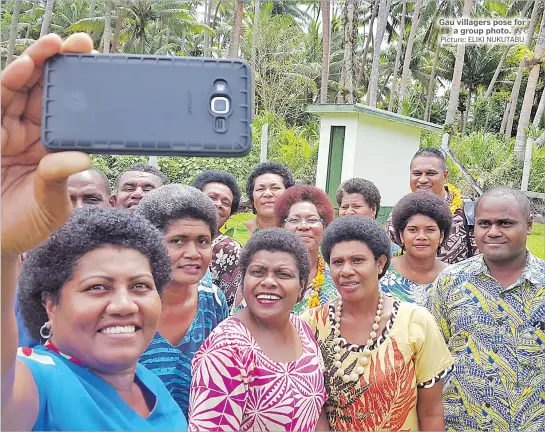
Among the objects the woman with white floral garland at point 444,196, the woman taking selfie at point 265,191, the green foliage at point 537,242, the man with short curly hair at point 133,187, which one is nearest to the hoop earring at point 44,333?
the man with short curly hair at point 133,187

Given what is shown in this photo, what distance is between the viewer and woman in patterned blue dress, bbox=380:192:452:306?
335 centimetres

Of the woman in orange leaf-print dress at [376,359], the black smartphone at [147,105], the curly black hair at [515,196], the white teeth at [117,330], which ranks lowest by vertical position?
the woman in orange leaf-print dress at [376,359]

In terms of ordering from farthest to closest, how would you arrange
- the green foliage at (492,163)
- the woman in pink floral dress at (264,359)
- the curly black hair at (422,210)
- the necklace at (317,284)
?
the green foliage at (492,163) → the curly black hair at (422,210) → the necklace at (317,284) → the woman in pink floral dress at (264,359)

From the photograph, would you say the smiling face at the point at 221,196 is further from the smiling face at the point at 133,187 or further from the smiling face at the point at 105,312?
the smiling face at the point at 105,312

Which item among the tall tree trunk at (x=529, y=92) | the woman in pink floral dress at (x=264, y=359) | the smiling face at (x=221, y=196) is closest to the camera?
the woman in pink floral dress at (x=264, y=359)

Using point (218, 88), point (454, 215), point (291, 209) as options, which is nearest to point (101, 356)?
point (218, 88)

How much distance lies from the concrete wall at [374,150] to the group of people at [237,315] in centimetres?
632

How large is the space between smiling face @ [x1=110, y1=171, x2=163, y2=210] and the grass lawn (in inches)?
330

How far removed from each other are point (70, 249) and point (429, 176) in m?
3.45

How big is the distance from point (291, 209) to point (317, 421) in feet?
5.17

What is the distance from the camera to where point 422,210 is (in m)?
3.52

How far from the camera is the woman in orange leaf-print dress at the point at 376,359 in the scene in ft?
7.46

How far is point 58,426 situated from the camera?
141 centimetres

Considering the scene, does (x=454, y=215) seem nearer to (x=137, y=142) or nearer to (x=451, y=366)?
(x=451, y=366)
